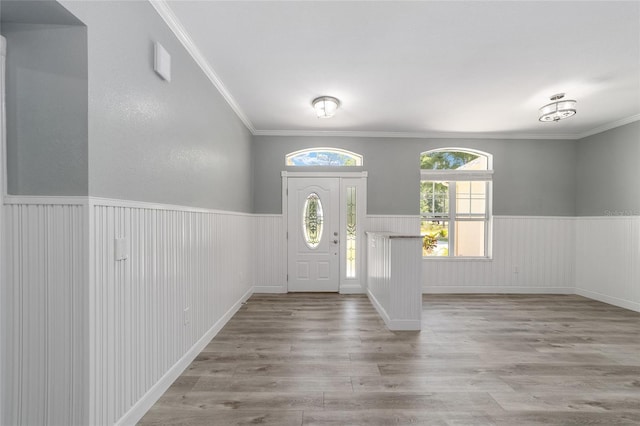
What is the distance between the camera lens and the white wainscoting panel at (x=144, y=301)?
4.89ft

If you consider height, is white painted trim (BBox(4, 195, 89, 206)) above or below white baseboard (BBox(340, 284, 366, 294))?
above

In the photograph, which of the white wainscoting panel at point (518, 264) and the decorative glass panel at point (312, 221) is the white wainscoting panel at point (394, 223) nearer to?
the white wainscoting panel at point (518, 264)

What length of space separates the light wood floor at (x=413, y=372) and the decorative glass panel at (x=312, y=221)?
1.47 meters

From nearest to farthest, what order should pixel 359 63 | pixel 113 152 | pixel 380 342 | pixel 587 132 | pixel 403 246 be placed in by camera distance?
pixel 113 152, pixel 359 63, pixel 380 342, pixel 403 246, pixel 587 132

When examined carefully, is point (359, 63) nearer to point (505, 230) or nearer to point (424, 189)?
point (424, 189)

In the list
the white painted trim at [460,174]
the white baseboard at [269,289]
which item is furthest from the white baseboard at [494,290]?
the white baseboard at [269,289]

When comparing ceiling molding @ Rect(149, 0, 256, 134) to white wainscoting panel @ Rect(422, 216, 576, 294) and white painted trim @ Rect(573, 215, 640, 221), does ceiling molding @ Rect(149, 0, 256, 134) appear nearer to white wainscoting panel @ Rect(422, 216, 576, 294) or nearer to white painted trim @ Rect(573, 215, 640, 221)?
white wainscoting panel @ Rect(422, 216, 576, 294)

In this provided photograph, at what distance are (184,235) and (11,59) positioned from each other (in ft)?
4.63

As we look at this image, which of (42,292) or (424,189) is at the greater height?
(424,189)

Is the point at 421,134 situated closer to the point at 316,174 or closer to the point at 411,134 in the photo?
the point at 411,134

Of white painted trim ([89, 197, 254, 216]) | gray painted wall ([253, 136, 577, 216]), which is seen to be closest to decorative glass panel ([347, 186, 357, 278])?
gray painted wall ([253, 136, 577, 216])

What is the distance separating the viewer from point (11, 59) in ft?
4.61

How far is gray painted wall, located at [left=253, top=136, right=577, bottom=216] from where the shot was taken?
501 cm

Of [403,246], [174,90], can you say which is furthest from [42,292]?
[403,246]
